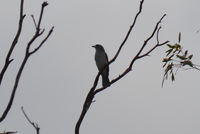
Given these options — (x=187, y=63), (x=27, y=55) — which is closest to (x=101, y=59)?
(x=187, y=63)

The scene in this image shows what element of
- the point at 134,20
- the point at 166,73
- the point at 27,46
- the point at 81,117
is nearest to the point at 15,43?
the point at 27,46

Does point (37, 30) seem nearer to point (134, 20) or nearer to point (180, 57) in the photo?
point (134, 20)

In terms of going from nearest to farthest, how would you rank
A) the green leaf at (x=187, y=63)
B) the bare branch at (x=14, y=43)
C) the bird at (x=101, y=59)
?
the bare branch at (x=14, y=43) < the green leaf at (x=187, y=63) < the bird at (x=101, y=59)

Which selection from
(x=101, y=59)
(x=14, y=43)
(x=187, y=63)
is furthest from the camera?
(x=101, y=59)

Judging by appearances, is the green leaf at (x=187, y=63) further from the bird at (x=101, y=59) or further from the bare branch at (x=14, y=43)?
the bird at (x=101, y=59)

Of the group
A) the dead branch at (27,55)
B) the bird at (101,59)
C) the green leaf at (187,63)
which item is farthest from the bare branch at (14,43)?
the bird at (101,59)

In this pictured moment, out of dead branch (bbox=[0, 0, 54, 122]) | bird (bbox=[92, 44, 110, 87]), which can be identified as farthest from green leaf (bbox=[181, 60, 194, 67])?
bird (bbox=[92, 44, 110, 87])

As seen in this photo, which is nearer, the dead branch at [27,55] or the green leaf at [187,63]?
the dead branch at [27,55]

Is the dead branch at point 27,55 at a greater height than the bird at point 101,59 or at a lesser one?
lesser

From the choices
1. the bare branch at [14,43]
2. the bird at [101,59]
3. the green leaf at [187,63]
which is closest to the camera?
the bare branch at [14,43]

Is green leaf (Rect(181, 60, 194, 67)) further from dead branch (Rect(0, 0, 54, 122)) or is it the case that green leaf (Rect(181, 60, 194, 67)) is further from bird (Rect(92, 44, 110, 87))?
bird (Rect(92, 44, 110, 87))

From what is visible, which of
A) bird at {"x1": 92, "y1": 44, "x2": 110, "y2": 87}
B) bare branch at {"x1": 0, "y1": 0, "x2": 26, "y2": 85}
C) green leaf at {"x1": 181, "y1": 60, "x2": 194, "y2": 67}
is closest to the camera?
bare branch at {"x1": 0, "y1": 0, "x2": 26, "y2": 85}

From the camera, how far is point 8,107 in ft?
9.97

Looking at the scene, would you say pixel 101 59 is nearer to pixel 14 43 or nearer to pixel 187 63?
pixel 187 63
